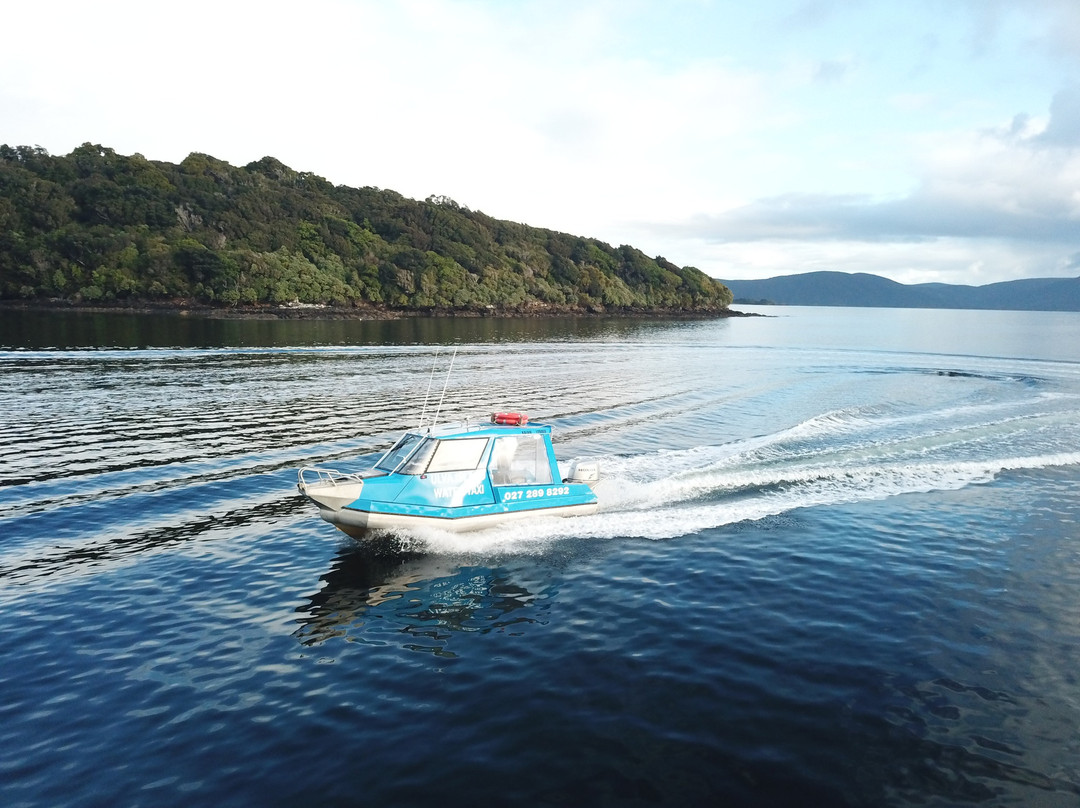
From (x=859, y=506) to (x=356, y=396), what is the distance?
31993mm

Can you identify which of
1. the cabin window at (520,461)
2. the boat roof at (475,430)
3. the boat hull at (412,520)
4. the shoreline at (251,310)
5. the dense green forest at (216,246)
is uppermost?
the dense green forest at (216,246)

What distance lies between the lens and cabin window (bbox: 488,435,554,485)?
19.5m

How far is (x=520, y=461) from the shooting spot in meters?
20.0

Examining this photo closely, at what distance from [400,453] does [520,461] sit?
11.9ft

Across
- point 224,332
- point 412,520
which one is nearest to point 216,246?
point 224,332

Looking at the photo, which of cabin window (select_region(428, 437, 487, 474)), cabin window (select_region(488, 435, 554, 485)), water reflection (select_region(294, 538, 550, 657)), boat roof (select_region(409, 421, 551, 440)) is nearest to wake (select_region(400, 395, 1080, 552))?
water reflection (select_region(294, 538, 550, 657))

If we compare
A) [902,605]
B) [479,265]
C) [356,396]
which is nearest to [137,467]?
[356,396]

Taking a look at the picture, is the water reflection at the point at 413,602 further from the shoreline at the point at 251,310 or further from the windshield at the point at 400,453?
the shoreline at the point at 251,310

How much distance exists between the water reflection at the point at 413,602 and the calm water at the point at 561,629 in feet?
0.30

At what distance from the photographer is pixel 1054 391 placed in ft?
161

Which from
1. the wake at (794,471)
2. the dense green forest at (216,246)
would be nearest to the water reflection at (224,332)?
the dense green forest at (216,246)

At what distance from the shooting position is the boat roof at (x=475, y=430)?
61.6ft

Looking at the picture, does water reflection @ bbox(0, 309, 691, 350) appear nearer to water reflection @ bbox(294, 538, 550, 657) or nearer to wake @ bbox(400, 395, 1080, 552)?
wake @ bbox(400, 395, 1080, 552)

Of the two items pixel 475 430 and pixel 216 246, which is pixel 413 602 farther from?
pixel 216 246
